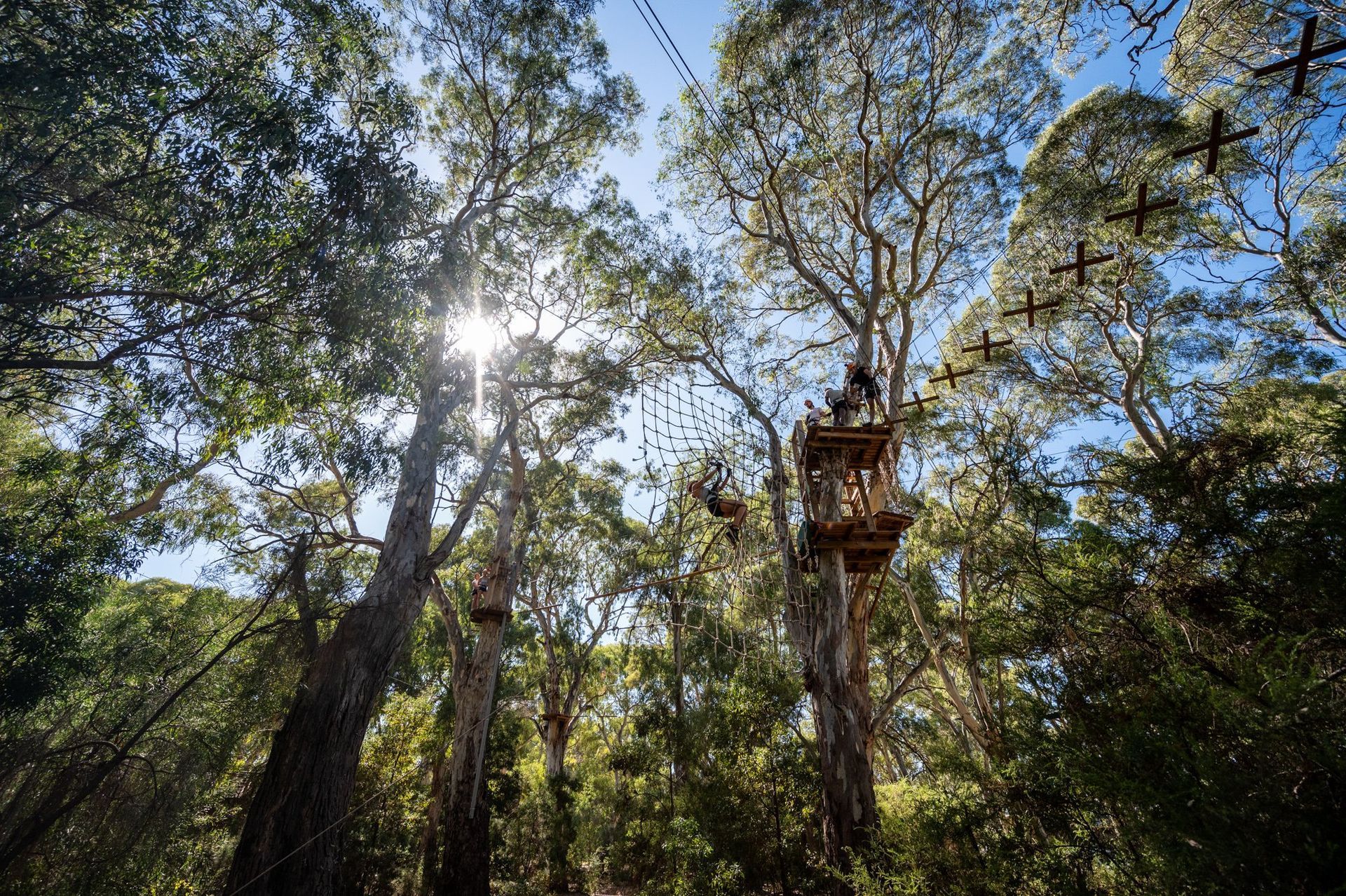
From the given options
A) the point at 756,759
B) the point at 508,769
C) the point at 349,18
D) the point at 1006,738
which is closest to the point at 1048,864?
the point at 1006,738

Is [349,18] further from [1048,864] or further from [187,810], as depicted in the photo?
[1048,864]

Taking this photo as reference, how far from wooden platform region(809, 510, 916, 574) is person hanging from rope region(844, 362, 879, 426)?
1518mm

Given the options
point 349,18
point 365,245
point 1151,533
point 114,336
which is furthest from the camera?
point 349,18

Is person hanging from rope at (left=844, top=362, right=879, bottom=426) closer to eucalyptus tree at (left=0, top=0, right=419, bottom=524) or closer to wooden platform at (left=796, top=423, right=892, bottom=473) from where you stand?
wooden platform at (left=796, top=423, right=892, bottom=473)

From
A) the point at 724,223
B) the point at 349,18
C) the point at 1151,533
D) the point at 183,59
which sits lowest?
the point at 1151,533

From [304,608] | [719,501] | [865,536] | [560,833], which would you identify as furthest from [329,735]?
[560,833]

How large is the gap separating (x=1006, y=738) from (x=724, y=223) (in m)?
9.71

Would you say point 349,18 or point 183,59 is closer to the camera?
point 183,59

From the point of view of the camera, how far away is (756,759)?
779 centimetres

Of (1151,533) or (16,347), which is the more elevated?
(16,347)

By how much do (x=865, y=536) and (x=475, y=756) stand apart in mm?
6255

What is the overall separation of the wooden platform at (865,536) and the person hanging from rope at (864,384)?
152cm

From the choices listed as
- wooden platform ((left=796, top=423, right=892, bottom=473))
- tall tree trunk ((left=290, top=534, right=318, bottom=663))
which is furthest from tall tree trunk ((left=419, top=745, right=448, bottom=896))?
wooden platform ((left=796, top=423, right=892, bottom=473))

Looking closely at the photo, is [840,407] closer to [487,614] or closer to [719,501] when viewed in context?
[719,501]
